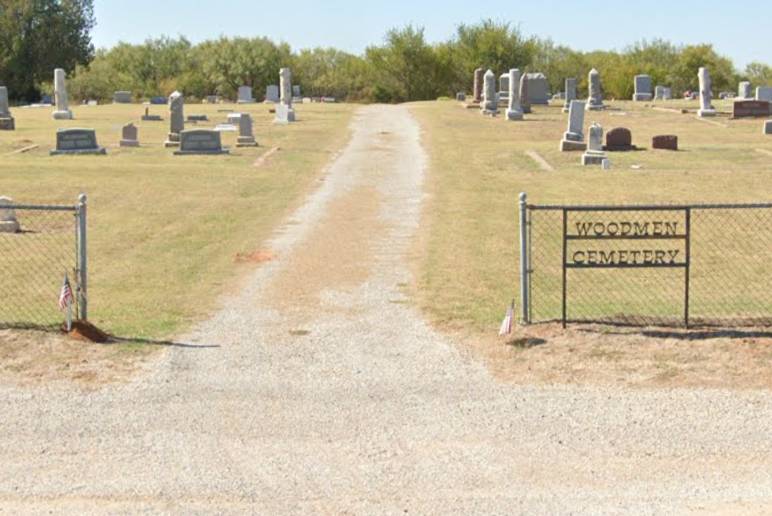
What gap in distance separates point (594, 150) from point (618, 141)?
11.0ft

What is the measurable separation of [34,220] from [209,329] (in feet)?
32.2

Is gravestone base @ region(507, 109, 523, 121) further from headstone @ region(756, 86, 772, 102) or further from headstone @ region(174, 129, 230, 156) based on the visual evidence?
headstone @ region(174, 129, 230, 156)

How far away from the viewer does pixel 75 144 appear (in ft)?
113

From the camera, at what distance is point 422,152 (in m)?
35.3

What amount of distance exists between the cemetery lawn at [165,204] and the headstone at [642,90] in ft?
102

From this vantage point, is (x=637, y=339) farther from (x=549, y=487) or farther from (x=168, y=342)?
(x=168, y=342)

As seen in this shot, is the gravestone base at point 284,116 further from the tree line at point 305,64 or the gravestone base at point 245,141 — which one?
A: the tree line at point 305,64

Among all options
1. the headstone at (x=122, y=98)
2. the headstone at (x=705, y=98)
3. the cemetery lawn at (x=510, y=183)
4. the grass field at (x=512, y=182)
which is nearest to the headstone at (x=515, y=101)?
the grass field at (x=512, y=182)

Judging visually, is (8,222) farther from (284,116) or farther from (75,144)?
(284,116)

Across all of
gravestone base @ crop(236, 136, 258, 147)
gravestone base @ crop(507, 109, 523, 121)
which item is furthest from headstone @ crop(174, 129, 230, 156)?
gravestone base @ crop(507, 109, 523, 121)

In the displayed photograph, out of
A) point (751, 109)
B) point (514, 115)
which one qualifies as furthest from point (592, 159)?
point (751, 109)

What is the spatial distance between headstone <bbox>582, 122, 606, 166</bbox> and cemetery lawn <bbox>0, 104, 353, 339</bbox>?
23.0ft

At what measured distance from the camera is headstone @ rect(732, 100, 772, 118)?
1941 inches

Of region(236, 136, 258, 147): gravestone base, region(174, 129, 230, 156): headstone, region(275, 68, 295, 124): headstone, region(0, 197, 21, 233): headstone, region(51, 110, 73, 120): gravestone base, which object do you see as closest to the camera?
region(0, 197, 21, 233): headstone
